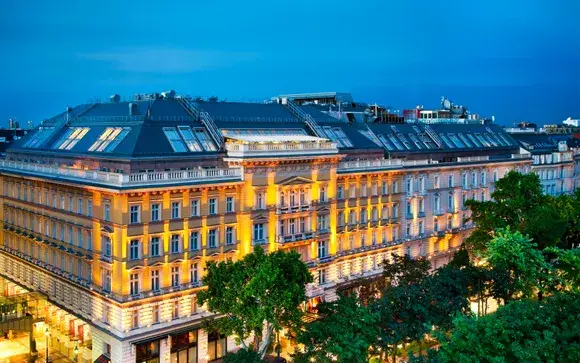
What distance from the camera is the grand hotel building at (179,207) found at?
65062 mm

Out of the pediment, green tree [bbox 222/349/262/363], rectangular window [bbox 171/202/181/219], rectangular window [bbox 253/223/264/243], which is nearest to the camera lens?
green tree [bbox 222/349/262/363]

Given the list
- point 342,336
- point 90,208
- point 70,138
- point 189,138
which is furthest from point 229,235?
point 70,138

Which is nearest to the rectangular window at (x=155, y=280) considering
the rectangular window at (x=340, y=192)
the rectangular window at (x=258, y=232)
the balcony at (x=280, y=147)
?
the rectangular window at (x=258, y=232)

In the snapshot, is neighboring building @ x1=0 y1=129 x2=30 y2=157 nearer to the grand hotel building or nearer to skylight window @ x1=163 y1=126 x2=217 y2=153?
the grand hotel building

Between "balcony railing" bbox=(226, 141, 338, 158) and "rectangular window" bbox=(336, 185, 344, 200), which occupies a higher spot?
"balcony railing" bbox=(226, 141, 338, 158)

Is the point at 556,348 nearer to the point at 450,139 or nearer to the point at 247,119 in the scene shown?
the point at 247,119

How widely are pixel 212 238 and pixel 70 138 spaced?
912 inches

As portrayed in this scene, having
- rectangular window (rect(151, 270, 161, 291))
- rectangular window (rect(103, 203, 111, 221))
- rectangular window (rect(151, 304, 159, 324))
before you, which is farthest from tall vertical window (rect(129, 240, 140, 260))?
rectangular window (rect(151, 304, 159, 324))

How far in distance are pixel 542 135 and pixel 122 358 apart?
99.1 meters

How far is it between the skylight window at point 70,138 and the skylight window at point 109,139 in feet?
16.3

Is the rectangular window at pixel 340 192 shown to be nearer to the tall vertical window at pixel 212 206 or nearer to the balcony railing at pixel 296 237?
the balcony railing at pixel 296 237

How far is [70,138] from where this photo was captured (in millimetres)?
79938

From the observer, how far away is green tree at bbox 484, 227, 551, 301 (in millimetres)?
70188

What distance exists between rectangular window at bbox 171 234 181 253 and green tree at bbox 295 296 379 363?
1654 cm
